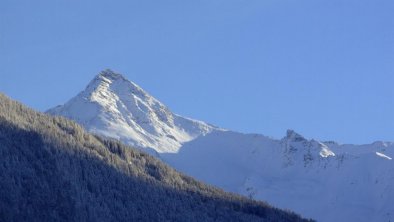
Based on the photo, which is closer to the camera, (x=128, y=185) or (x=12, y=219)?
(x=12, y=219)

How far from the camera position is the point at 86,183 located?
114188 millimetres

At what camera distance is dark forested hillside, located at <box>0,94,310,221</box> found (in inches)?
4158

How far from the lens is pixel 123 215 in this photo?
366ft

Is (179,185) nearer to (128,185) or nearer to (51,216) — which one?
(128,185)

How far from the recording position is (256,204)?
425ft

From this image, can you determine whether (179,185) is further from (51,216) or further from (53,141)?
(51,216)

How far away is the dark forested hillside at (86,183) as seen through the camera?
347ft

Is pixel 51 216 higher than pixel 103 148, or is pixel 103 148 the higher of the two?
pixel 103 148

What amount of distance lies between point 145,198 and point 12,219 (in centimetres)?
2053

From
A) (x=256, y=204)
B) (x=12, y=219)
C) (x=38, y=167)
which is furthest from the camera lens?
(x=256, y=204)

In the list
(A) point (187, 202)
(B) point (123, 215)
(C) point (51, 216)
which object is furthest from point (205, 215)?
(C) point (51, 216)

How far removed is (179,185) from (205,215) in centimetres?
684

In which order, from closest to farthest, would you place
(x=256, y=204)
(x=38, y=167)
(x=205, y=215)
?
(x=38, y=167), (x=205, y=215), (x=256, y=204)

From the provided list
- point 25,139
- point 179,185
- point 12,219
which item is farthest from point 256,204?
point 12,219
